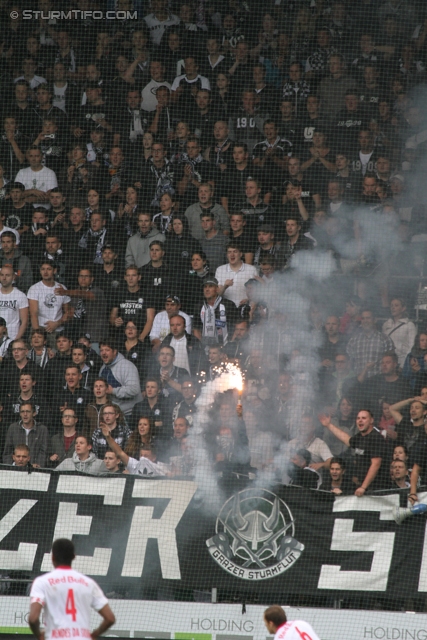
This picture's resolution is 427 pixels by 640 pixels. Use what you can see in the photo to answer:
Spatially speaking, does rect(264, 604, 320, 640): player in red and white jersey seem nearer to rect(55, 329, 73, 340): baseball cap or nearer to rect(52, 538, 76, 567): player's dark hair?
rect(52, 538, 76, 567): player's dark hair

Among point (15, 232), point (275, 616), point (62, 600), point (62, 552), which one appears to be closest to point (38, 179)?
point (15, 232)

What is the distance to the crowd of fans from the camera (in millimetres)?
10359

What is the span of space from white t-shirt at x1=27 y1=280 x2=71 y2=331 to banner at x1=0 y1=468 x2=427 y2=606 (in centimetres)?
299

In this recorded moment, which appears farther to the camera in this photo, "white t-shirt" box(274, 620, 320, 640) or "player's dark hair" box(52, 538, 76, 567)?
"white t-shirt" box(274, 620, 320, 640)

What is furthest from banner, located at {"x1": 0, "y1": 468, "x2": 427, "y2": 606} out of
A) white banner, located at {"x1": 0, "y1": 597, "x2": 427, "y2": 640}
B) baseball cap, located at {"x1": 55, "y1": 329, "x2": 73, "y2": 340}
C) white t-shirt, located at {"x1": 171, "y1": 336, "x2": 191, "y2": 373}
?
baseball cap, located at {"x1": 55, "y1": 329, "x2": 73, "y2": 340}

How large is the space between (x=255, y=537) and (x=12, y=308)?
4427 millimetres

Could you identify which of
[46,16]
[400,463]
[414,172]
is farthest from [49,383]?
[46,16]

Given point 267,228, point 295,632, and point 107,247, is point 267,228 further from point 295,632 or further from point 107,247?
point 295,632

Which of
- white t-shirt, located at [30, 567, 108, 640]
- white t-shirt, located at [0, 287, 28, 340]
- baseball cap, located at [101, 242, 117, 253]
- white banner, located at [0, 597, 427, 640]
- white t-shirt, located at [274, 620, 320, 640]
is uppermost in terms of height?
baseball cap, located at [101, 242, 117, 253]

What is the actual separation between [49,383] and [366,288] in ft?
11.7

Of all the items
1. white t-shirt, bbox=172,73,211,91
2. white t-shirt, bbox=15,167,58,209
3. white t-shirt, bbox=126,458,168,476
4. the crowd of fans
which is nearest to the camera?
white t-shirt, bbox=126,458,168,476

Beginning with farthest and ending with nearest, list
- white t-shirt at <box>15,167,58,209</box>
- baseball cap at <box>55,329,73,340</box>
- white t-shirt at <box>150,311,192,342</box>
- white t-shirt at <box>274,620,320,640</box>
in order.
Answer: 1. white t-shirt at <box>15,167,58,209</box>
2. baseball cap at <box>55,329,73,340</box>
3. white t-shirt at <box>150,311,192,342</box>
4. white t-shirt at <box>274,620,320,640</box>

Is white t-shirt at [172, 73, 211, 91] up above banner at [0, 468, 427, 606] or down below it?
above

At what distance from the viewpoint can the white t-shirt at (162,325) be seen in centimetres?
1177
